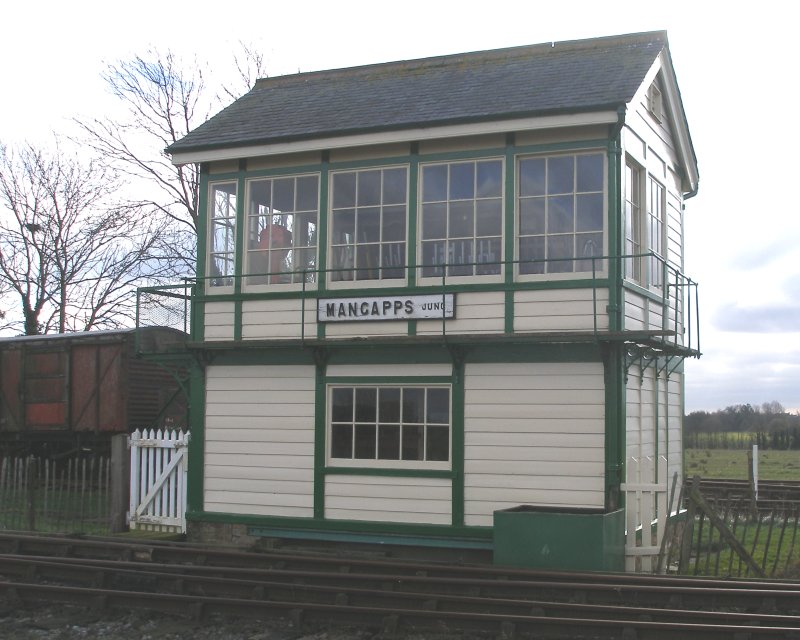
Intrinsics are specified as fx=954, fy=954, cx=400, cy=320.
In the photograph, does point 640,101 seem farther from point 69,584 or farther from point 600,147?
point 69,584

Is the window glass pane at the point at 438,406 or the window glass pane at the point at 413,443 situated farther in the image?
the window glass pane at the point at 413,443

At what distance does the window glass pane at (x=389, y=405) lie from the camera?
42.1ft

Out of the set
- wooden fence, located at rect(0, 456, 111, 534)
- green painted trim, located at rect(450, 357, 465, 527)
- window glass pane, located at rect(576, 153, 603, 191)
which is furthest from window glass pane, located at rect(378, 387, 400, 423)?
wooden fence, located at rect(0, 456, 111, 534)

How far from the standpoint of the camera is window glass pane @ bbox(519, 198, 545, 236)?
12375 millimetres

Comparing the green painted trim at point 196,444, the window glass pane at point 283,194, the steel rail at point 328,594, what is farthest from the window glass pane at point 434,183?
the steel rail at point 328,594

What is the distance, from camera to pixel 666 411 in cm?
1447

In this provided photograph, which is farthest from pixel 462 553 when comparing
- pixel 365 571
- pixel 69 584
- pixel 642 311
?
pixel 69 584

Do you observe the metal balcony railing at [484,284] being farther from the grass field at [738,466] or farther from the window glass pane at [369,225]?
the grass field at [738,466]

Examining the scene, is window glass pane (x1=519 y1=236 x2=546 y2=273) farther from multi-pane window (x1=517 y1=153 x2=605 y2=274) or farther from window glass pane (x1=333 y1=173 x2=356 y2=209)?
window glass pane (x1=333 y1=173 x2=356 y2=209)

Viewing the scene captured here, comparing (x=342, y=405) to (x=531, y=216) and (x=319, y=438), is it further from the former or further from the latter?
(x=531, y=216)

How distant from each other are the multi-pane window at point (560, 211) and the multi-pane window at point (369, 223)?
1694 mm

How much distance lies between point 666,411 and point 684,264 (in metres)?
2.81

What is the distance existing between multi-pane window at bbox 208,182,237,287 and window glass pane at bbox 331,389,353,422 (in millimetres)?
2412

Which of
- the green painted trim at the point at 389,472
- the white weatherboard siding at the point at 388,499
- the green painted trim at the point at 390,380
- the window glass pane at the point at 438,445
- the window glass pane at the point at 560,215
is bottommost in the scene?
the white weatherboard siding at the point at 388,499
